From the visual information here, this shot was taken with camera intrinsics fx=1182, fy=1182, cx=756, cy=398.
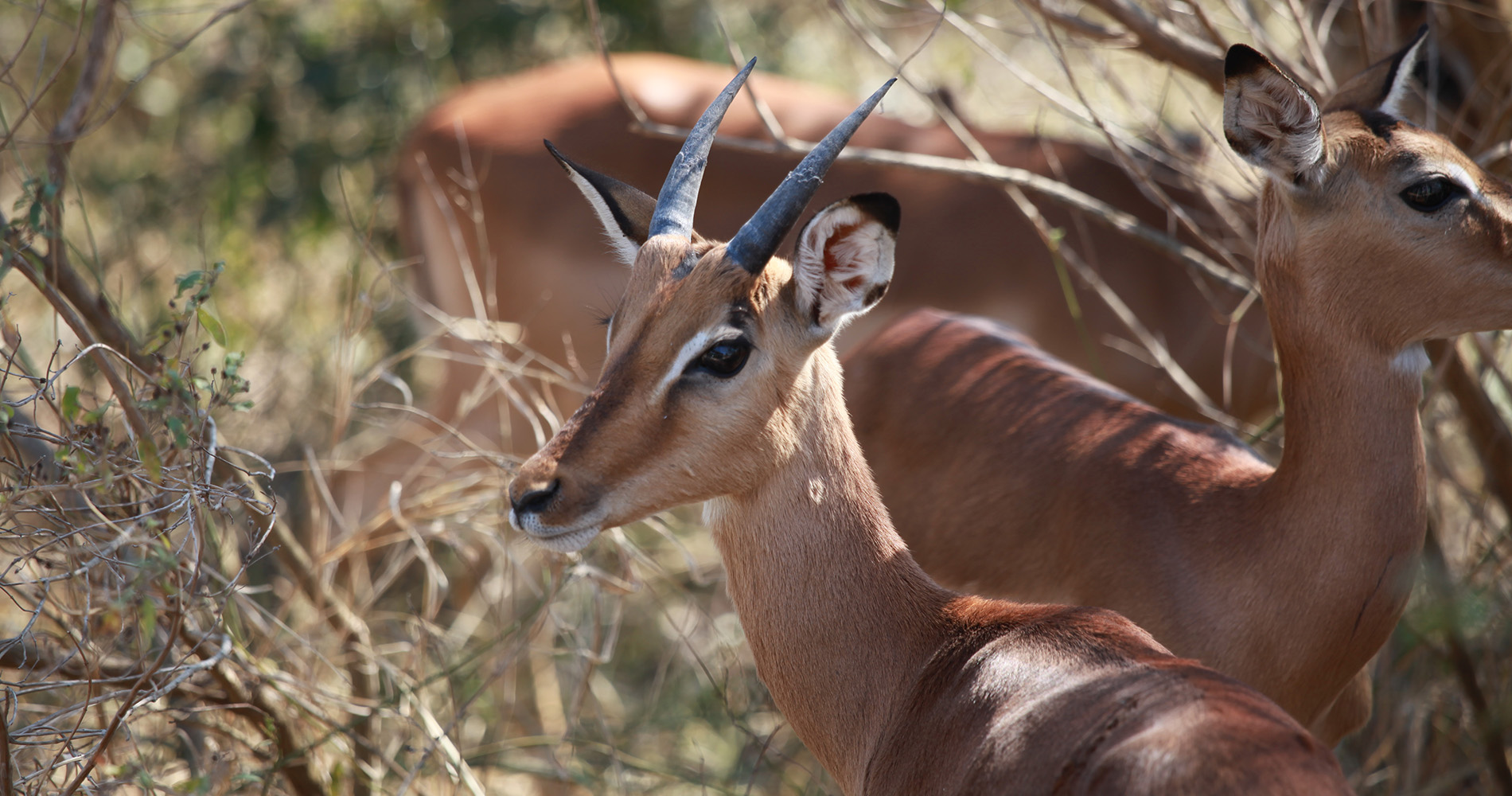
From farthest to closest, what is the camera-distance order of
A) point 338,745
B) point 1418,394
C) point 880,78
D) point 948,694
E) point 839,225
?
point 880,78 < point 338,745 < point 1418,394 < point 839,225 < point 948,694

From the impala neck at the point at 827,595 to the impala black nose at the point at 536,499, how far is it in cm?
47

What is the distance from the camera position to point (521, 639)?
153 inches

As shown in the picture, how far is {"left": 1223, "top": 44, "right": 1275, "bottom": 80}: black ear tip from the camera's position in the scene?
271 cm

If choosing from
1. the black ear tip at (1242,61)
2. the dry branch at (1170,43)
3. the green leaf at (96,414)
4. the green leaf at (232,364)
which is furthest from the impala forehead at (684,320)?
the dry branch at (1170,43)

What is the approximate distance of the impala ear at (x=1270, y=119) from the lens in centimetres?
276

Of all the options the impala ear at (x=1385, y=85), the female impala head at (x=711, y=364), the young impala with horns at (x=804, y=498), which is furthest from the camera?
the impala ear at (x=1385, y=85)

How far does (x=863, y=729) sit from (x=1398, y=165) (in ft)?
6.10

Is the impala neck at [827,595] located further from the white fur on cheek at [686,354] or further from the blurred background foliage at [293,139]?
the blurred background foliage at [293,139]

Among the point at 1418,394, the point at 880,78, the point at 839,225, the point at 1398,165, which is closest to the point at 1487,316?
the point at 1418,394

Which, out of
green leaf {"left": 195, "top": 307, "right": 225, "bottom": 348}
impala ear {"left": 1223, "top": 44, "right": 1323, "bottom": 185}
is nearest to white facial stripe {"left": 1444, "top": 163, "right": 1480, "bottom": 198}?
impala ear {"left": 1223, "top": 44, "right": 1323, "bottom": 185}

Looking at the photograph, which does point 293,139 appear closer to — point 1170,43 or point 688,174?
point 688,174

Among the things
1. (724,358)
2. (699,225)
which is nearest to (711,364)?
(724,358)

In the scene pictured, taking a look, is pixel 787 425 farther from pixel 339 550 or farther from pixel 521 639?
pixel 339 550

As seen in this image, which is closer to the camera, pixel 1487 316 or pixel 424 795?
pixel 1487 316
